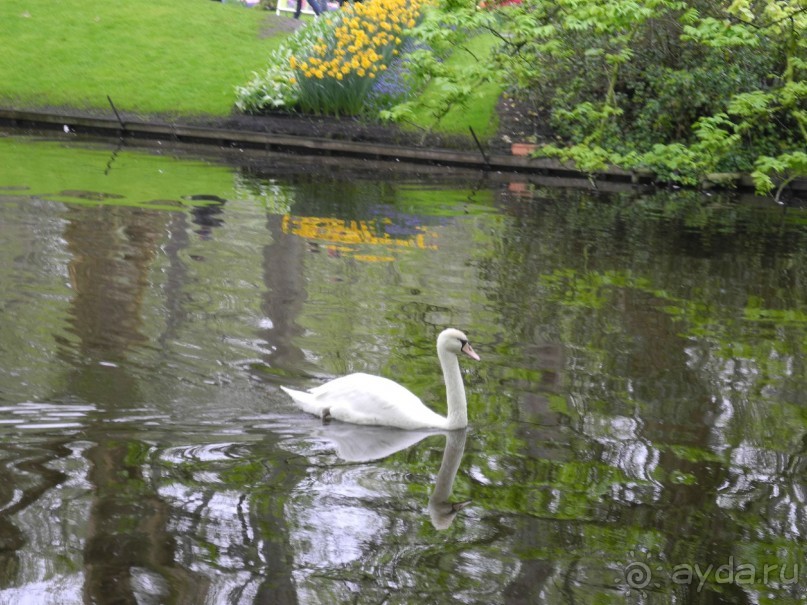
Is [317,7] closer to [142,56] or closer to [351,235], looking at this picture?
[142,56]

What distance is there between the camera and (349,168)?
21.0 m

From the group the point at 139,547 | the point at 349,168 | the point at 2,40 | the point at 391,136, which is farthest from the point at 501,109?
the point at 139,547

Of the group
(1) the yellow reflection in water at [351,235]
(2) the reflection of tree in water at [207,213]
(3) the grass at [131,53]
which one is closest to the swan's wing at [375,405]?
(1) the yellow reflection in water at [351,235]

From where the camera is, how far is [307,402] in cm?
741

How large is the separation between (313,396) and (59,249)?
524 centimetres

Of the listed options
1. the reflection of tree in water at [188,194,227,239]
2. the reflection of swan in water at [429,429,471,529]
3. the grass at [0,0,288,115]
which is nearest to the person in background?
the grass at [0,0,288,115]

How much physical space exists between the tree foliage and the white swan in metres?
10.3

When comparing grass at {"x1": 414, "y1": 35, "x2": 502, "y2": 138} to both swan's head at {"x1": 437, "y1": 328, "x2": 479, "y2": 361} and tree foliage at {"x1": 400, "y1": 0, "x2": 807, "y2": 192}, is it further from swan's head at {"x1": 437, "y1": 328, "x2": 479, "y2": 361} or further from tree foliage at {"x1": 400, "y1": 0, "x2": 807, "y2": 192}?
swan's head at {"x1": 437, "y1": 328, "x2": 479, "y2": 361}

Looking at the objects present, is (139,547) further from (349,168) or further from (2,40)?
(2,40)

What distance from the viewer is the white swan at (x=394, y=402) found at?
724 centimetres

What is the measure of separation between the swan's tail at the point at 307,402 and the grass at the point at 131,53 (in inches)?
675

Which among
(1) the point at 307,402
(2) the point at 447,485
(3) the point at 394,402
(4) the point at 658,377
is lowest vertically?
(2) the point at 447,485

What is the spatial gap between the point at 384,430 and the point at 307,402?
1.75 feet

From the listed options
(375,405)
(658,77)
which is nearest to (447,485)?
(375,405)
